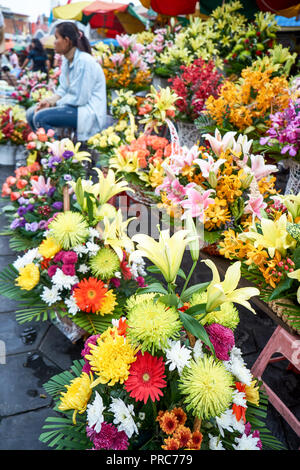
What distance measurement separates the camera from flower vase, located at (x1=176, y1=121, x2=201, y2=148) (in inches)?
117

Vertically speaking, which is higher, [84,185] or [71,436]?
[84,185]

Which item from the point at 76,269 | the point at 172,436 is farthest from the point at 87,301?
the point at 172,436

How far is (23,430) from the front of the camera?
1.52m

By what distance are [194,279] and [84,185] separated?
125 centimetres

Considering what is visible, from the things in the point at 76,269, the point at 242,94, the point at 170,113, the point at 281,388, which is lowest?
the point at 281,388

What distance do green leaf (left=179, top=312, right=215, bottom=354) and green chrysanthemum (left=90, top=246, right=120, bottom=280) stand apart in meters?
0.84

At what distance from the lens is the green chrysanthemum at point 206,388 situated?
2.76 feet

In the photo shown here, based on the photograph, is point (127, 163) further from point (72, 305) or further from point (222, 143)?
point (72, 305)

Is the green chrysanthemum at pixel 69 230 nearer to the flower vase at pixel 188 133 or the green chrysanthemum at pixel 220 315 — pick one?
the green chrysanthemum at pixel 220 315

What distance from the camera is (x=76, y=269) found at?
5.90 ft

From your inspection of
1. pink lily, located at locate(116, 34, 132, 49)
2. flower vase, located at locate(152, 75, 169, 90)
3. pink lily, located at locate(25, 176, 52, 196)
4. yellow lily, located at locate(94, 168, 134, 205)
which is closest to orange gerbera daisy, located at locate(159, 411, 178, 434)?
yellow lily, located at locate(94, 168, 134, 205)

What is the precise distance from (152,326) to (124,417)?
0.31 meters

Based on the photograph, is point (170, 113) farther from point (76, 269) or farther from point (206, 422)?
point (206, 422)

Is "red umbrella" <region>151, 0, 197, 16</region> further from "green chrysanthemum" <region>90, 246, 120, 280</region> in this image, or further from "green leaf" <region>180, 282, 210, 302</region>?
"green leaf" <region>180, 282, 210, 302</region>
